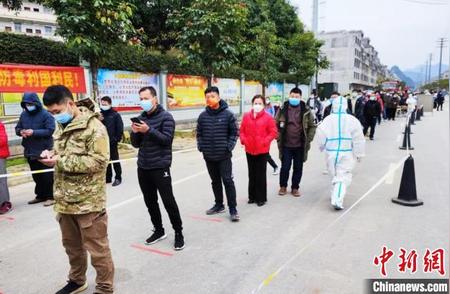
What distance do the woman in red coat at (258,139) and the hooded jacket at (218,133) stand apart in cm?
68

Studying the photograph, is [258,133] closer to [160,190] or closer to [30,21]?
[160,190]

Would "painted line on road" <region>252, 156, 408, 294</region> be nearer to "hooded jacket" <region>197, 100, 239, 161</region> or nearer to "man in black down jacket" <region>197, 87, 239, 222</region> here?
"man in black down jacket" <region>197, 87, 239, 222</region>

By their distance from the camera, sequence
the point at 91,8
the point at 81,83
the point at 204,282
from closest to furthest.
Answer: the point at 204,282 < the point at 91,8 < the point at 81,83

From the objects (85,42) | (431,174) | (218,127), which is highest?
(85,42)

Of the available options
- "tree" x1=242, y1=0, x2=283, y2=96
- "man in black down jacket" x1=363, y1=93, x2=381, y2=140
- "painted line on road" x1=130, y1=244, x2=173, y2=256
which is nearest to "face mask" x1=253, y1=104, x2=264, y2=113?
"painted line on road" x1=130, y1=244, x2=173, y2=256

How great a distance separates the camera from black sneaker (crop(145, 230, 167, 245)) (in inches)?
175

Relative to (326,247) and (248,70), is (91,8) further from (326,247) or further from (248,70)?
(248,70)

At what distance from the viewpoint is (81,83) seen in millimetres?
11609

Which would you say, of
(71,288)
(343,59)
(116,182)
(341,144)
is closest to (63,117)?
(71,288)

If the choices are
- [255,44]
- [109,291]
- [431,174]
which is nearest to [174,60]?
[255,44]

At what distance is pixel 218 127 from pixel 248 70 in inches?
733

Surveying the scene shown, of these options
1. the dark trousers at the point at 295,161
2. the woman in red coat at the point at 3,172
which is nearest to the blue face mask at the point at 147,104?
the woman in red coat at the point at 3,172

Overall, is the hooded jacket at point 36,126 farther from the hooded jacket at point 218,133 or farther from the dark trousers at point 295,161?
the dark trousers at point 295,161

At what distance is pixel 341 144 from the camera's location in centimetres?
582
